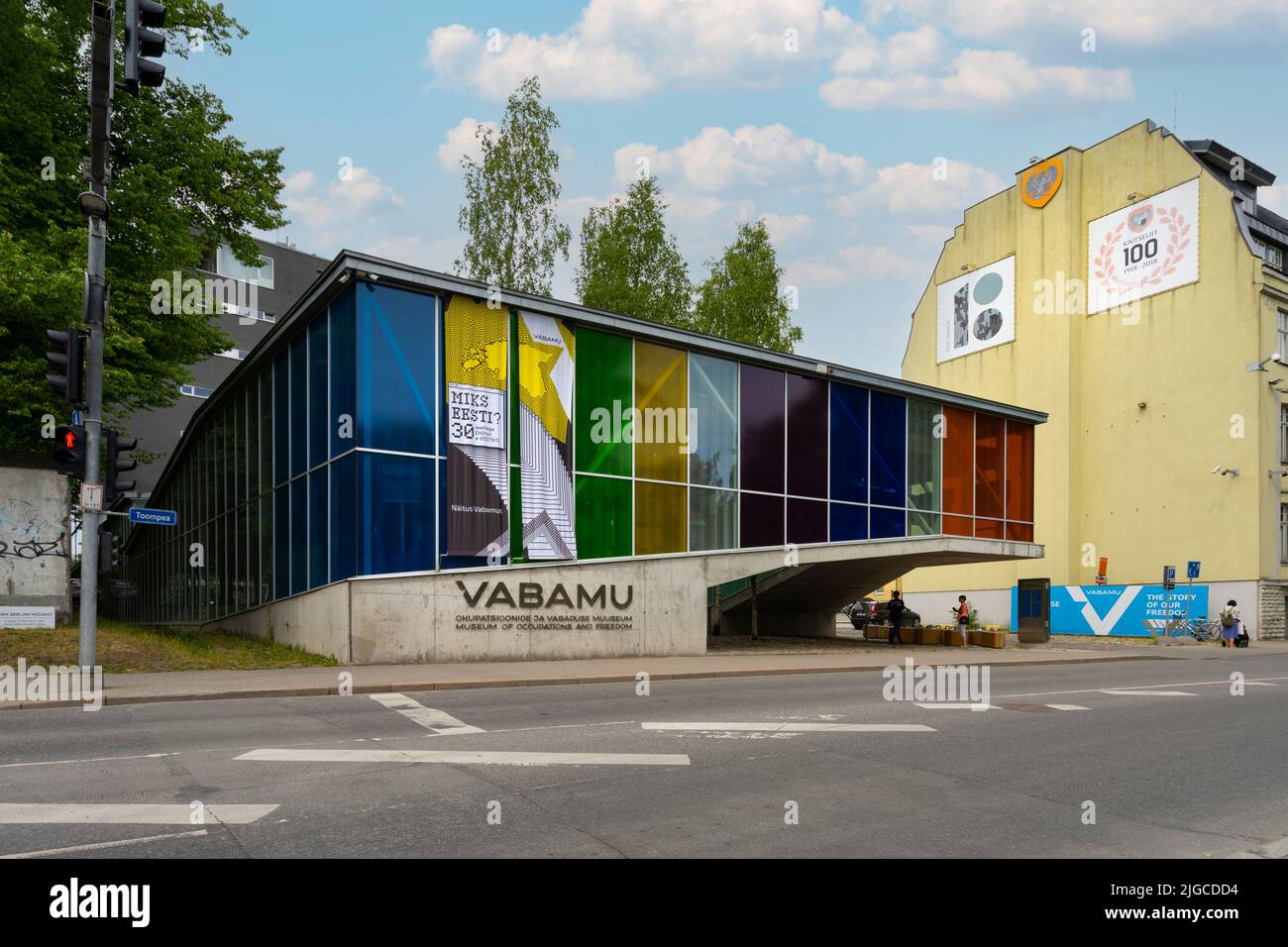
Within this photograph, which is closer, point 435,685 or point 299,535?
point 435,685

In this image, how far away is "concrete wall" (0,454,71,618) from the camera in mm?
19312

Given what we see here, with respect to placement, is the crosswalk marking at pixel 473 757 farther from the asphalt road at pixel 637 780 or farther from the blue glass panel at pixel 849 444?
the blue glass panel at pixel 849 444

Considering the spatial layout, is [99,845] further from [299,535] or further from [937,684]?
[299,535]

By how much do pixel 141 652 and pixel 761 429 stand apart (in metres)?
15.5

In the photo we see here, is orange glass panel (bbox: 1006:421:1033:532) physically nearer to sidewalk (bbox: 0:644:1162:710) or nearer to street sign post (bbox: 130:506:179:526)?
sidewalk (bbox: 0:644:1162:710)

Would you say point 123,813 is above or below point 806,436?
below

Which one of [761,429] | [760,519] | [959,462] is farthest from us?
[959,462]

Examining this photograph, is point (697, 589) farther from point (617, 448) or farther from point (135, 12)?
point (135, 12)

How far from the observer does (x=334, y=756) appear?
29.0ft

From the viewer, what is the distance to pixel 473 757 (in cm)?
895

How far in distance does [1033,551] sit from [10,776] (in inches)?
1246

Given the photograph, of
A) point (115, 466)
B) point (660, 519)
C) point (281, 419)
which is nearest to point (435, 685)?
point (115, 466)

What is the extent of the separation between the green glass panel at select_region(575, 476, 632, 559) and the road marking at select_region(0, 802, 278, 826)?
15180 millimetres

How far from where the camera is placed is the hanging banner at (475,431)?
2016 centimetres
